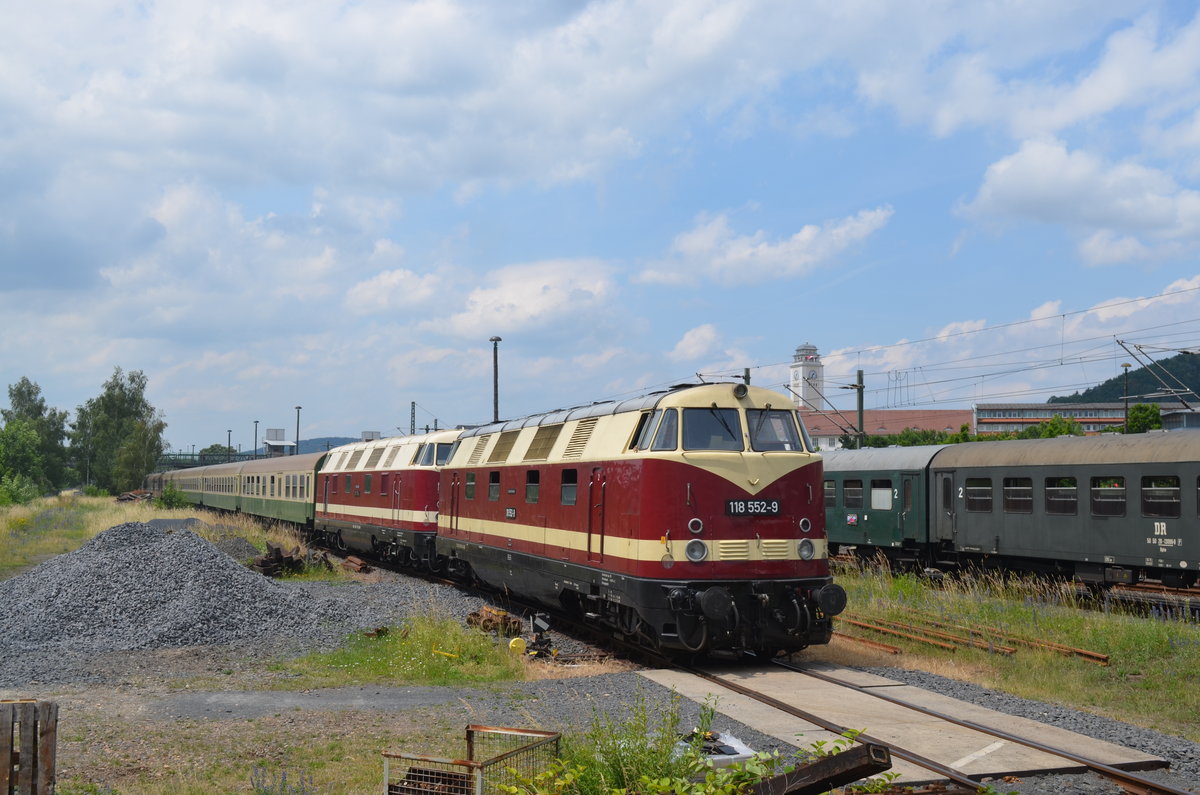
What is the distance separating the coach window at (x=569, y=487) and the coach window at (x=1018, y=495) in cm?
1044

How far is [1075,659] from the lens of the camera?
41.4 ft

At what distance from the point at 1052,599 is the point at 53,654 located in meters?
16.7

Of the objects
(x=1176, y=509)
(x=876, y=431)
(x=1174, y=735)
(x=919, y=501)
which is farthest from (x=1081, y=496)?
(x=876, y=431)

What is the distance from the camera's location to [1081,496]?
738 inches

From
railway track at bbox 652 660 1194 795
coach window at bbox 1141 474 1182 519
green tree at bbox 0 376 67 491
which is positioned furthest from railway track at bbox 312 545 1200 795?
green tree at bbox 0 376 67 491

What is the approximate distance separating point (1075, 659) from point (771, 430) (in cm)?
476

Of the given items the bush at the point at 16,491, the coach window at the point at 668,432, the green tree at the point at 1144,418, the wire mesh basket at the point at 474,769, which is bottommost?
the wire mesh basket at the point at 474,769

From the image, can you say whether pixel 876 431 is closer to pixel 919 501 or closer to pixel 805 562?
pixel 919 501

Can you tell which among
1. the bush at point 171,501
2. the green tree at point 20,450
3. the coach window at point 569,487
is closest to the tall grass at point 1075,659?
the coach window at point 569,487

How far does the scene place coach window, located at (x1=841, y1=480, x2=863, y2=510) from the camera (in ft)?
84.0

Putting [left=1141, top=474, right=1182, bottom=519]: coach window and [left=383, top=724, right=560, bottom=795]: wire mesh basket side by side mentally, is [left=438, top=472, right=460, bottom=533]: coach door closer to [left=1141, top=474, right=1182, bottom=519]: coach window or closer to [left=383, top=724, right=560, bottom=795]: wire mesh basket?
[left=1141, top=474, right=1182, bottom=519]: coach window

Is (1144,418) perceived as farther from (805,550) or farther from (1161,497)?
(805,550)

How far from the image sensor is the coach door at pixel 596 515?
13.4m

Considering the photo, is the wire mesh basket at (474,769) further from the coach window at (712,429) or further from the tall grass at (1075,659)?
the tall grass at (1075,659)
